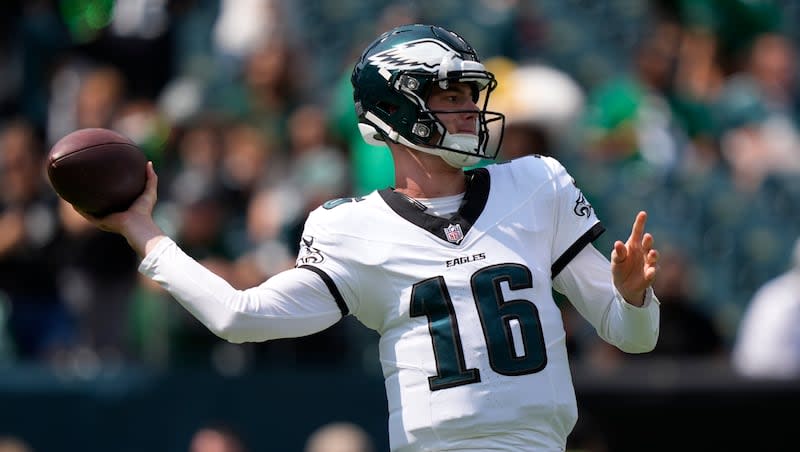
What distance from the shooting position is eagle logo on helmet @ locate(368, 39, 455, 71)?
4449 mm

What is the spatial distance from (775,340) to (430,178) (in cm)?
452

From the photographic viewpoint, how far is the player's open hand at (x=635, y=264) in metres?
4.26

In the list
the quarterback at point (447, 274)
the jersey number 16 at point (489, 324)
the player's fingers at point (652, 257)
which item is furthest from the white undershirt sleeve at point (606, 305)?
the jersey number 16 at point (489, 324)

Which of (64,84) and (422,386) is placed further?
(64,84)

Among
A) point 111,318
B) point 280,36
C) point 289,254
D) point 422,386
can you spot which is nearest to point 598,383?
point 289,254

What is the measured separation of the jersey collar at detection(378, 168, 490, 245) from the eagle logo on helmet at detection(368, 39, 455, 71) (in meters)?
0.38

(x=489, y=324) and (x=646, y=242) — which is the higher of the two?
(x=646, y=242)

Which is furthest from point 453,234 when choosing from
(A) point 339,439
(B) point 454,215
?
(A) point 339,439

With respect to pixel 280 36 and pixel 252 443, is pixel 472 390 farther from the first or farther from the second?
pixel 280 36

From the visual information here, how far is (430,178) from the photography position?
454 centimetres

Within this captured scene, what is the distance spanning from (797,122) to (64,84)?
586 centimetres

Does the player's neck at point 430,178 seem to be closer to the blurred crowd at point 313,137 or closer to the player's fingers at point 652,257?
the player's fingers at point 652,257

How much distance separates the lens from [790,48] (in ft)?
42.5

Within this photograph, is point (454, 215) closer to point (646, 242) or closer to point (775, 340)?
point (646, 242)
